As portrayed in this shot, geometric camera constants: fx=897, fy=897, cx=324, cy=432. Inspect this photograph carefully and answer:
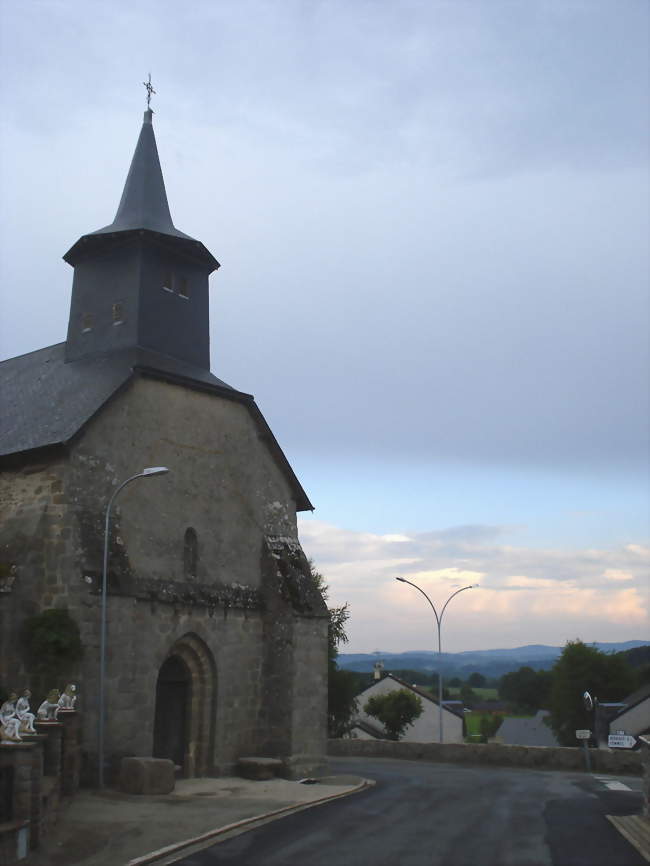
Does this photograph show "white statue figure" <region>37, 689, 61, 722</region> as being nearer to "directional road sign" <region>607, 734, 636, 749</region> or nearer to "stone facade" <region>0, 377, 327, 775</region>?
"stone facade" <region>0, 377, 327, 775</region>

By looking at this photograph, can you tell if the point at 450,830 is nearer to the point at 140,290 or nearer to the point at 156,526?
the point at 156,526

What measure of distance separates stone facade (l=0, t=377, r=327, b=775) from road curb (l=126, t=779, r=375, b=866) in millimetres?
4059

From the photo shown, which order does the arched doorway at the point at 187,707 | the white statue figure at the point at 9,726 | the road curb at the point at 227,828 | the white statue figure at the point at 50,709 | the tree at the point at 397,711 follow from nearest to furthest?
the road curb at the point at 227,828 → the white statue figure at the point at 9,726 → the white statue figure at the point at 50,709 → the arched doorway at the point at 187,707 → the tree at the point at 397,711

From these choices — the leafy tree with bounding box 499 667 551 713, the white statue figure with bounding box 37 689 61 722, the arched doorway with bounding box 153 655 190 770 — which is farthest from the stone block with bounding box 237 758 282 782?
the leafy tree with bounding box 499 667 551 713

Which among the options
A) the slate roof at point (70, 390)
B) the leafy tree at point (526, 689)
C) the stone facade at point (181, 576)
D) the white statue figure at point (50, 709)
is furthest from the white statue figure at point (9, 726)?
the leafy tree at point (526, 689)

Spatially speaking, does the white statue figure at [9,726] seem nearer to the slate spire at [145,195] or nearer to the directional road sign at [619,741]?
the slate spire at [145,195]

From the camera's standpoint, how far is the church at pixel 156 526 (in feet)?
64.9

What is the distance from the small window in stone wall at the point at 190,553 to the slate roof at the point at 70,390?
13.2ft

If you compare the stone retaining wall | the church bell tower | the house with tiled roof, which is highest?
the church bell tower

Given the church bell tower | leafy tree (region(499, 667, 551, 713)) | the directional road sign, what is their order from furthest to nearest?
leafy tree (region(499, 667, 551, 713)) → the directional road sign → the church bell tower

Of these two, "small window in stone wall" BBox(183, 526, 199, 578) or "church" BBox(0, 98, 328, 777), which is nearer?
"church" BBox(0, 98, 328, 777)

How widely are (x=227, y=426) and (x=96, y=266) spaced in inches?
254

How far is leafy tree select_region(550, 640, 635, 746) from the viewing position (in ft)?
232

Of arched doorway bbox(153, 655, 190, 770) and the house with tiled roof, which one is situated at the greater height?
arched doorway bbox(153, 655, 190, 770)
